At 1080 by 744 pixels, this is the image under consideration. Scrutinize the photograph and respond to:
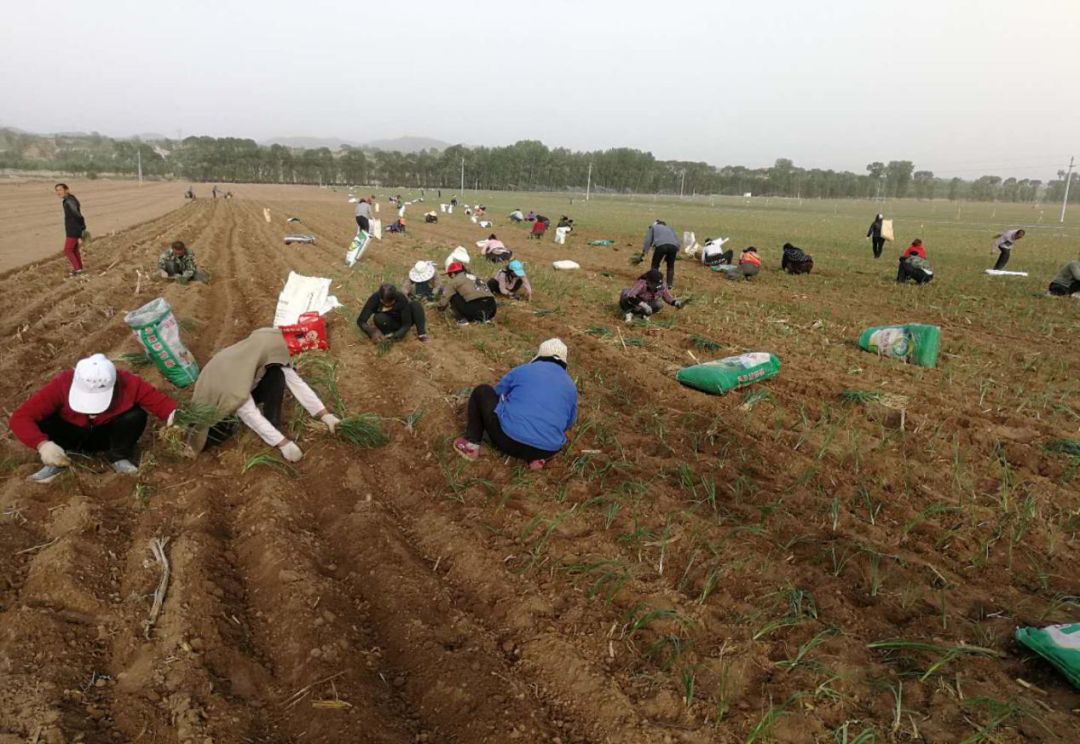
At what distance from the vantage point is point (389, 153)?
3696 inches

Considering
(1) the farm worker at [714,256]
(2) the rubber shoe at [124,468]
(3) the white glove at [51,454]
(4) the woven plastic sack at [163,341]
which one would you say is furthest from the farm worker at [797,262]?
(3) the white glove at [51,454]

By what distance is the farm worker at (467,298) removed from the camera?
770 cm

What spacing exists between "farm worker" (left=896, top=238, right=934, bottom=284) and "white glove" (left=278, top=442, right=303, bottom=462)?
12460 mm

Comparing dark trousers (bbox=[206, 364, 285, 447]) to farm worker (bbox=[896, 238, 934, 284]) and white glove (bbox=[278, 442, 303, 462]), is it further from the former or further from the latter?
farm worker (bbox=[896, 238, 934, 284])

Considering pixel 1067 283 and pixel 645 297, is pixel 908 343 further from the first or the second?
pixel 1067 283

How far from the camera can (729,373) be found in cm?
569

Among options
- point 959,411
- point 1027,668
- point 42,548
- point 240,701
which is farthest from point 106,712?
point 959,411

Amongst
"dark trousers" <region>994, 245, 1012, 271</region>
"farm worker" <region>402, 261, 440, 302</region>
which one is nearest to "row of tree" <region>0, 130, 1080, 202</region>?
"dark trousers" <region>994, 245, 1012, 271</region>

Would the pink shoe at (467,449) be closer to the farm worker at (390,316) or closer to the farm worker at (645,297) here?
the farm worker at (390,316)

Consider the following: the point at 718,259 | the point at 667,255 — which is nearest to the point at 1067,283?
the point at 718,259

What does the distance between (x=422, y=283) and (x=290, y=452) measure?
501cm

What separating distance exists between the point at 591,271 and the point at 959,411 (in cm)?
834

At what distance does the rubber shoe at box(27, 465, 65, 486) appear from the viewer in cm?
366

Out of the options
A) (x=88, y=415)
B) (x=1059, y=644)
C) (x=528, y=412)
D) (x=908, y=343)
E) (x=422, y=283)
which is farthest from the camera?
(x=422, y=283)
